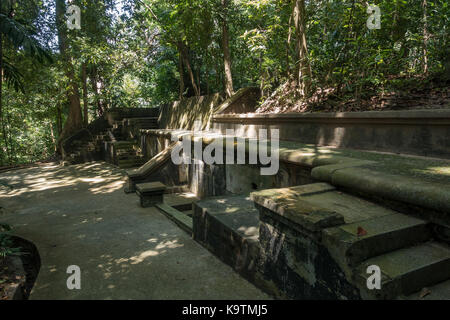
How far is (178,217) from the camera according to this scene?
5715 millimetres

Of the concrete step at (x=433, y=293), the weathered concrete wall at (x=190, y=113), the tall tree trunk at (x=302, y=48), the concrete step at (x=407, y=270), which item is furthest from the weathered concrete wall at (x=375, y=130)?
the weathered concrete wall at (x=190, y=113)

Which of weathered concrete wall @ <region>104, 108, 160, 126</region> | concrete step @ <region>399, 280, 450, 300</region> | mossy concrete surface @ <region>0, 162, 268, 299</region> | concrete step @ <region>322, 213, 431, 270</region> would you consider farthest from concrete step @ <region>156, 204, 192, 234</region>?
weathered concrete wall @ <region>104, 108, 160, 126</region>

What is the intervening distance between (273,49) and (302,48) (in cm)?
135

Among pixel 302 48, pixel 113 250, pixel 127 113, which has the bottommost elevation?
pixel 113 250

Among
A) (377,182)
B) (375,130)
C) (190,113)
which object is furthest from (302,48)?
(190,113)

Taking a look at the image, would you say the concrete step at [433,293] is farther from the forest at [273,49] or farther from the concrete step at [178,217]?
the concrete step at [178,217]

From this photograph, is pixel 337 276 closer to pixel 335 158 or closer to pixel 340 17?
pixel 335 158

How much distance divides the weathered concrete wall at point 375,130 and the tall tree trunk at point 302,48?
103cm

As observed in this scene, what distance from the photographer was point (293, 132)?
20.7 ft

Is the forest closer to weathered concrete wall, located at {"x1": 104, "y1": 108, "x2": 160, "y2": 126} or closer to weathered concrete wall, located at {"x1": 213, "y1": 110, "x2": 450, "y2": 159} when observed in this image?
weathered concrete wall, located at {"x1": 213, "y1": 110, "x2": 450, "y2": 159}

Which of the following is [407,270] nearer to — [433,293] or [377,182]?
[433,293]

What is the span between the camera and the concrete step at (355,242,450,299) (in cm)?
190

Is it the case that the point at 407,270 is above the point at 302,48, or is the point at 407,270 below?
below

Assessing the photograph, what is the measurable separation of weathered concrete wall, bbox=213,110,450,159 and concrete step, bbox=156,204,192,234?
2.65 meters
